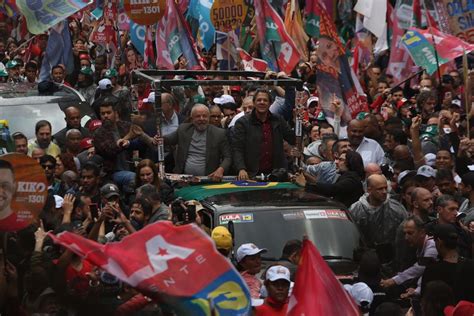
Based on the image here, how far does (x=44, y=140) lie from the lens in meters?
15.6

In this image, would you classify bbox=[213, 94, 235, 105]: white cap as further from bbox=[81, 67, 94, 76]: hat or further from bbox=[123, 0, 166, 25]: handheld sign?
bbox=[81, 67, 94, 76]: hat

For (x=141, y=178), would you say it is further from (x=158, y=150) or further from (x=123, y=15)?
(x=123, y=15)

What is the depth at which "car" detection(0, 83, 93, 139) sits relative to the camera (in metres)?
16.3

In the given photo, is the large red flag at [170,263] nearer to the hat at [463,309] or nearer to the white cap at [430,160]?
the hat at [463,309]

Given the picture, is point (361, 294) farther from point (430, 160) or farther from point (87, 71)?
point (87, 71)

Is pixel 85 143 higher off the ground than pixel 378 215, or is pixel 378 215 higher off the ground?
pixel 85 143

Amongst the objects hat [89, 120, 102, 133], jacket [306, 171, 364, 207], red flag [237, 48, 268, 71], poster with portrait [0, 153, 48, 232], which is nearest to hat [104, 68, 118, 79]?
red flag [237, 48, 268, 71]

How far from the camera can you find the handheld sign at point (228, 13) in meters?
19.5

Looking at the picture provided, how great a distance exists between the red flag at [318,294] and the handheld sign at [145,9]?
37.2ft

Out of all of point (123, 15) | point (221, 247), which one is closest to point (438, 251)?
point (221, 247)

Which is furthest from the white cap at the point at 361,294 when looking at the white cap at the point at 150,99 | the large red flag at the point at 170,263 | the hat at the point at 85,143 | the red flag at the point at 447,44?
the red flag at the point at 447,44

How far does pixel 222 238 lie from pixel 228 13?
861cm

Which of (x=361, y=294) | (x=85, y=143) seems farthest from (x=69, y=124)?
(x=361, y=294)

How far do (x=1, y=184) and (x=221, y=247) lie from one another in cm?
234
